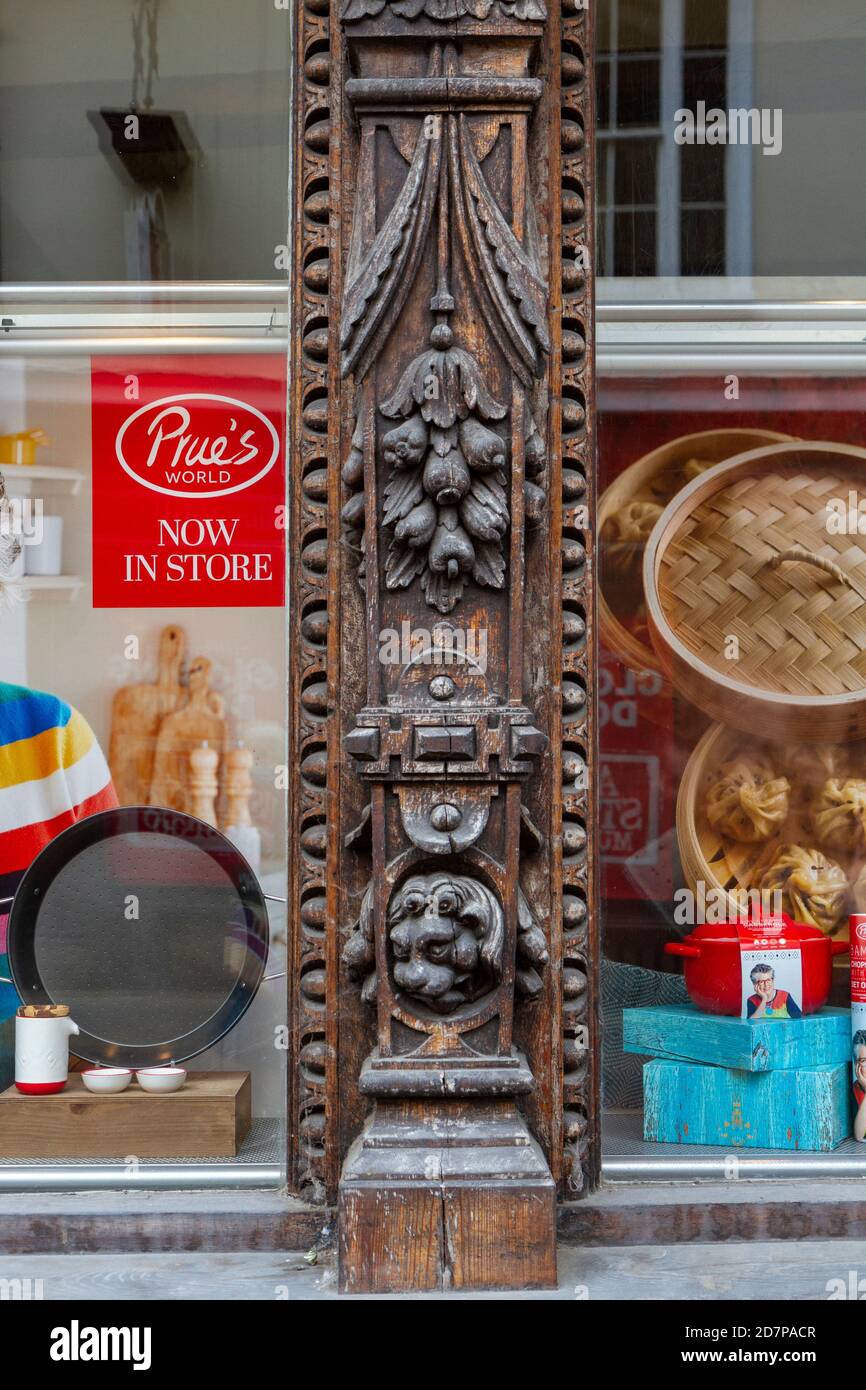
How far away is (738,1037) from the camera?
3.41m

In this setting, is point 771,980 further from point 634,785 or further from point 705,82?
point 705,82

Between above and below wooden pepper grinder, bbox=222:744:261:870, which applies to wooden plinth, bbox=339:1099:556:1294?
below

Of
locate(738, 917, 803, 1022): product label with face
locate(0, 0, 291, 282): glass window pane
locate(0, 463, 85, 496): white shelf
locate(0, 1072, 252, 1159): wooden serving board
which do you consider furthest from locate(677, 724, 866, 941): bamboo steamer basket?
locate(0, 463, 85, 496): white shelf

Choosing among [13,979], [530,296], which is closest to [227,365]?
[530,296]

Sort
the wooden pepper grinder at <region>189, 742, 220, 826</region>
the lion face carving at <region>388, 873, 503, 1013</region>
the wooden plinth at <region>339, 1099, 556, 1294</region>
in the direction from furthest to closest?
the wooden pepper grinder at <region>189, 742, 220, 826</region>
the lion face carving at <region>388, 873, 503, 1013</region>
the wooden plinth at <region>339, 1099, 556, 1294</region>

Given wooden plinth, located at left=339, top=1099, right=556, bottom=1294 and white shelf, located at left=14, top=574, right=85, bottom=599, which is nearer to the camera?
wooden plinth, located at left=339, top=1099, right=556, bottom=1294

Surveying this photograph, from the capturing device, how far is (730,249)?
3.80m

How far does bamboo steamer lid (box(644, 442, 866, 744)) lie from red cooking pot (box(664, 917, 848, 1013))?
0.55m

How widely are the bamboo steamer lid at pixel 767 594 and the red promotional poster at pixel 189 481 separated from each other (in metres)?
1.07

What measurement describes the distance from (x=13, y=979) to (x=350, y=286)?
1971 mm

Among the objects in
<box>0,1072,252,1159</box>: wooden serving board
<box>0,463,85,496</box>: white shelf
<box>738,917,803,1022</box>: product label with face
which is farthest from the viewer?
<box>0,463,85,496</box>: white shelf

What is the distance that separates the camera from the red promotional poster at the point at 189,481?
379 centimetres

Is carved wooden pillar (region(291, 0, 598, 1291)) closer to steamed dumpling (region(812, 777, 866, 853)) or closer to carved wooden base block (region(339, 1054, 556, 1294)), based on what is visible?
carved wooden base block (region(339, 1054, 556, 1294))

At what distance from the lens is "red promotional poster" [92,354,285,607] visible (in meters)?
3.79
